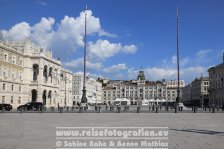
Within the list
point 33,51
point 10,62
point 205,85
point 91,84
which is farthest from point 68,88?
point 205,85

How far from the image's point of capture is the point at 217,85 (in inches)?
4560

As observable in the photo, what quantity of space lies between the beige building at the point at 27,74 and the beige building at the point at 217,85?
58.8m

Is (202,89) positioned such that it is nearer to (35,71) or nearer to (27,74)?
(35,71)

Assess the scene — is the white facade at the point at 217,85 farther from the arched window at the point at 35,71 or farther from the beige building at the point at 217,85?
the arched window at the point at 35,71

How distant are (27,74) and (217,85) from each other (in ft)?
239

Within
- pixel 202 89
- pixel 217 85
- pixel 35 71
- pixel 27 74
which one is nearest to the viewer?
pixel 27 74

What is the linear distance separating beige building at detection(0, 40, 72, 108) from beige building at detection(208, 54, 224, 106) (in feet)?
193

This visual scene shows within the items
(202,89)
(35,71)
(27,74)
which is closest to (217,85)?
(202,89)

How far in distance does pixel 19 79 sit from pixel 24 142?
66078 millimetres

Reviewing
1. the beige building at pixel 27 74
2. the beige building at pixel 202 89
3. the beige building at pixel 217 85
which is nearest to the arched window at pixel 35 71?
the beige building at pixel 27 74

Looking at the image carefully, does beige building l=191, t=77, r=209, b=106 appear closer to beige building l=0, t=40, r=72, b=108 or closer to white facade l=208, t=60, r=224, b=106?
white facade l=208, t=60, r=224, b=106

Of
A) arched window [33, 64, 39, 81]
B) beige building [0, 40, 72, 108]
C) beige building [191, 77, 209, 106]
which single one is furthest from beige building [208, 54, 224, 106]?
arched window [33, 64, 39, 81]

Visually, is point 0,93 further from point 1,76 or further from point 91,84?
point 91,84

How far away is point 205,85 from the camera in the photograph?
506 feet
